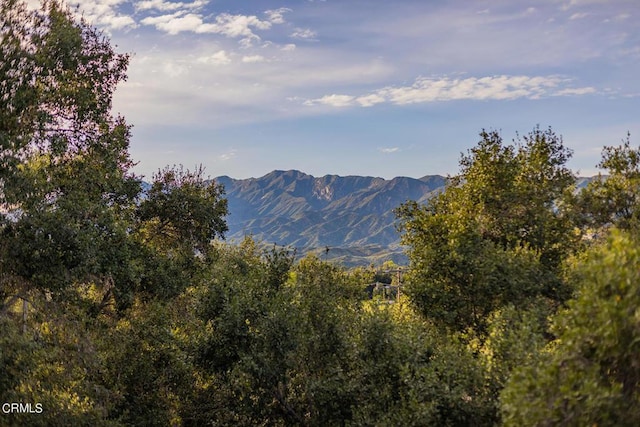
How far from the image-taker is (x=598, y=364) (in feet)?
27.6

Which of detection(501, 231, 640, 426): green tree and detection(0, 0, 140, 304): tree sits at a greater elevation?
detection(0, 0, 140, 304): tree

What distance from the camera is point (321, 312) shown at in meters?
18.9

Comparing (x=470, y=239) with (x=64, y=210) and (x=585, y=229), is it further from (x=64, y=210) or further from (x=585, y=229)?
(x=64, y=210)

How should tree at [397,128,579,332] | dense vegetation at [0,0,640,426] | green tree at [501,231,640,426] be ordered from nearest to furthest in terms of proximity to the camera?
green tree at [501,231,640,426], dense vegetation at [0,0,640,426], tree at [397,128,579,332]

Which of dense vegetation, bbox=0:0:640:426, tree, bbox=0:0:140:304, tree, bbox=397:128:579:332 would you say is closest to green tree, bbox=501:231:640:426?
dense vegetation, bbox=0:0:640:426

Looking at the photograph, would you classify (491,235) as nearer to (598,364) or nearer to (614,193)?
(614,193)

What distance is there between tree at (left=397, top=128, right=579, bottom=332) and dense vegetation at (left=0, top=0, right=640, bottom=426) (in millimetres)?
98

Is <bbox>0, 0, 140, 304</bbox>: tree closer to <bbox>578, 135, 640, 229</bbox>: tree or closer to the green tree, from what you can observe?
the green tree

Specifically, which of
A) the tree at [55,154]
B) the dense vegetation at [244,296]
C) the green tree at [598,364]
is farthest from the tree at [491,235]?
the tree at [55,154]

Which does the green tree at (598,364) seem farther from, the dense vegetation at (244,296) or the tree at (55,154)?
the tree at (55,154)

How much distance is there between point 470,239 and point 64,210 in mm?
17986

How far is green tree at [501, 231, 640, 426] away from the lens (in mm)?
8047

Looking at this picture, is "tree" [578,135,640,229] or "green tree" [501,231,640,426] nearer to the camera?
"green tree" [501,231,640,426]

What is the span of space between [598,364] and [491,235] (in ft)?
52.8
